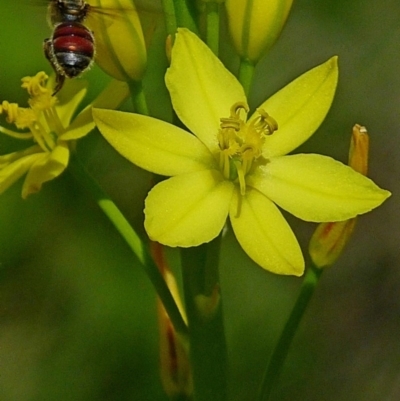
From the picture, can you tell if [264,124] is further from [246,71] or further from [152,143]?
[152,143]

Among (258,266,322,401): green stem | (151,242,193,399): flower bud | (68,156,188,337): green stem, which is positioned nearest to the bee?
(68,156,188,337): green stem

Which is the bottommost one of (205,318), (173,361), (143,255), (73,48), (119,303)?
(119,303)

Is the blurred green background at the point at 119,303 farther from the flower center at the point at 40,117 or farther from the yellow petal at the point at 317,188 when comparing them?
the yellow petal at the point at 317,188

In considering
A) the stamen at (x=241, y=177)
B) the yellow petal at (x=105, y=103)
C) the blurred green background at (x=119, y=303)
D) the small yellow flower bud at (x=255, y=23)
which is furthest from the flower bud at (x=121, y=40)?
the blurred green background at (x=119, y=303)

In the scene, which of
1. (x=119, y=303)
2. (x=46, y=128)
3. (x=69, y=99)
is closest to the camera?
(x=46, y=128)

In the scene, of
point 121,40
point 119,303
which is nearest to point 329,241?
point 121,40

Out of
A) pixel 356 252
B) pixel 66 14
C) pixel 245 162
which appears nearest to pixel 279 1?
pixel 245 162

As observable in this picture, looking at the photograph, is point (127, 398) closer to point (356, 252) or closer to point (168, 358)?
point (356, 252)
